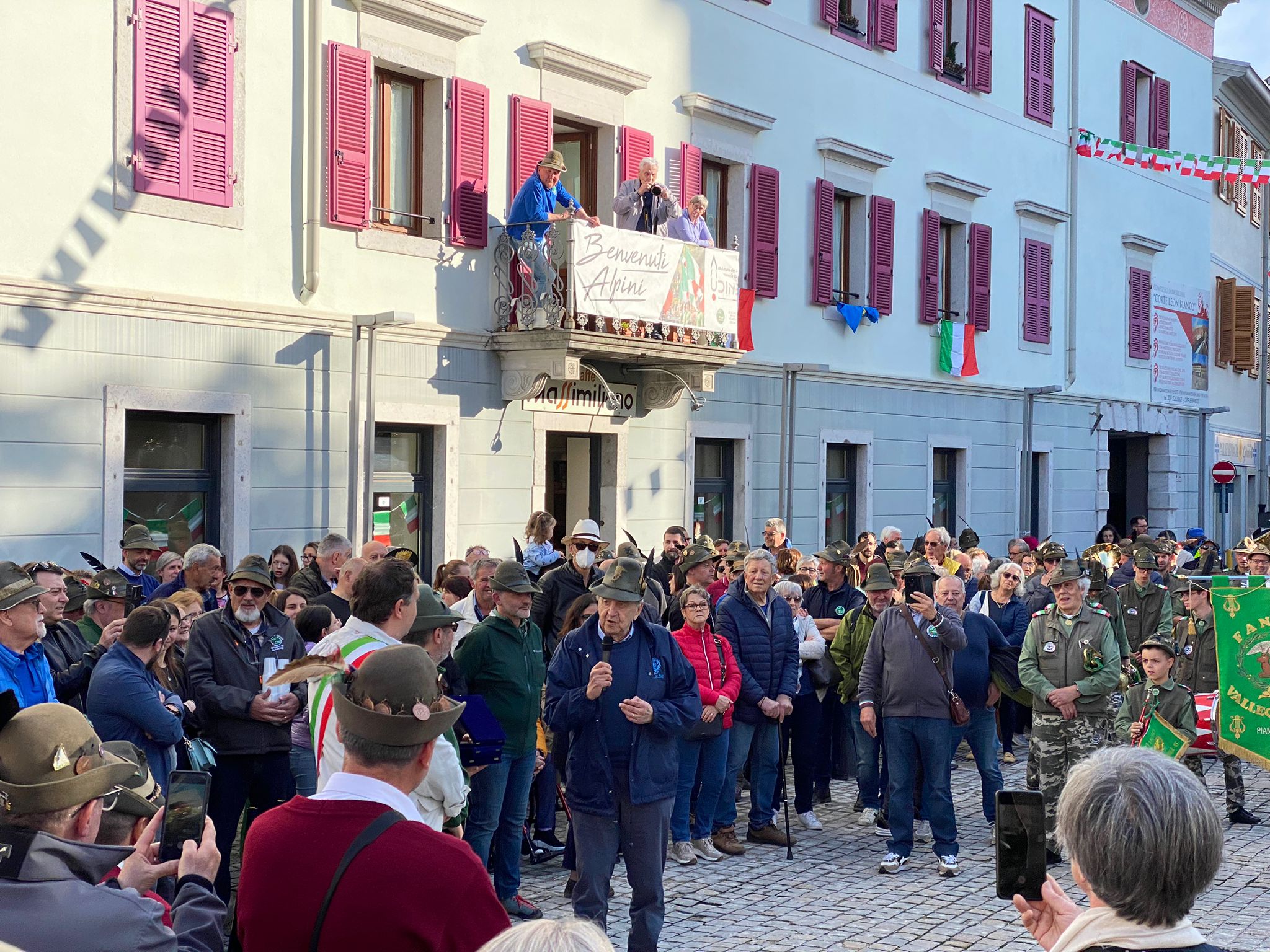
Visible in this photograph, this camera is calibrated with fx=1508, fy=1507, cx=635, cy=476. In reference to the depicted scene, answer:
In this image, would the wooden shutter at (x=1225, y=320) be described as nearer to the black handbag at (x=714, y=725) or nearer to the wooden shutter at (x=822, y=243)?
the wooden shutter at (x=822, y=243)

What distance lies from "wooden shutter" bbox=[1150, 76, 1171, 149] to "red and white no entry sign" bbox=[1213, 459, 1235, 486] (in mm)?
6740

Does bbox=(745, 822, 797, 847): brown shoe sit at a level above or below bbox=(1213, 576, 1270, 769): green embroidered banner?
below

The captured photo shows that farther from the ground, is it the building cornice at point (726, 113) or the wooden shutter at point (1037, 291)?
the building cornice at point (726, 113)

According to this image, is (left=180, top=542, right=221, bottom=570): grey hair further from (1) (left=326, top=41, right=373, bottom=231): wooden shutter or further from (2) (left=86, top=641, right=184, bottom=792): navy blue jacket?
(1) (left=326, top=41, right=373, bottom=231): wooden shutter

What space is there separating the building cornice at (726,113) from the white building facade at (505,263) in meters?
0.06

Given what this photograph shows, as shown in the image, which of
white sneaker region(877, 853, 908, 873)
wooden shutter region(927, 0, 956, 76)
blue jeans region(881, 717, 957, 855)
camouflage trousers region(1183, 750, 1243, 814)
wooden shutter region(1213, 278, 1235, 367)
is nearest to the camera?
blue jeans region(881, 717, 957, 855)

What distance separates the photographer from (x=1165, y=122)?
30141 mm

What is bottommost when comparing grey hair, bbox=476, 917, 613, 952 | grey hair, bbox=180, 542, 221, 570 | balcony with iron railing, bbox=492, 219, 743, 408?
grey hair, bbox=476, 917, 613, 952

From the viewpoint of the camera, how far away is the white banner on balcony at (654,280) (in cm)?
1543

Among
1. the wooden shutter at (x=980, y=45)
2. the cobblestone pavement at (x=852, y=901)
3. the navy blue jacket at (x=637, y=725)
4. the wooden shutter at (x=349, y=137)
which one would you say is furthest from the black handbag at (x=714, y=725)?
the wooden shutter at (x=980, y=45)

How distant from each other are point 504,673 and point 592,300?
7.89m

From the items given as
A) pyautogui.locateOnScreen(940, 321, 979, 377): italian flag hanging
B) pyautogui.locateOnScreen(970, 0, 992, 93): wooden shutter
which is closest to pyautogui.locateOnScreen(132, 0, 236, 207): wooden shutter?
pyautogui.locateOnScreen(940, 321, 979, 377): italian flag hanging

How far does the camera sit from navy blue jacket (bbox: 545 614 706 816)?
7.03 meters

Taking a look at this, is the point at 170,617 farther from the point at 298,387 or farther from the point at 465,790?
the point at 298,387
